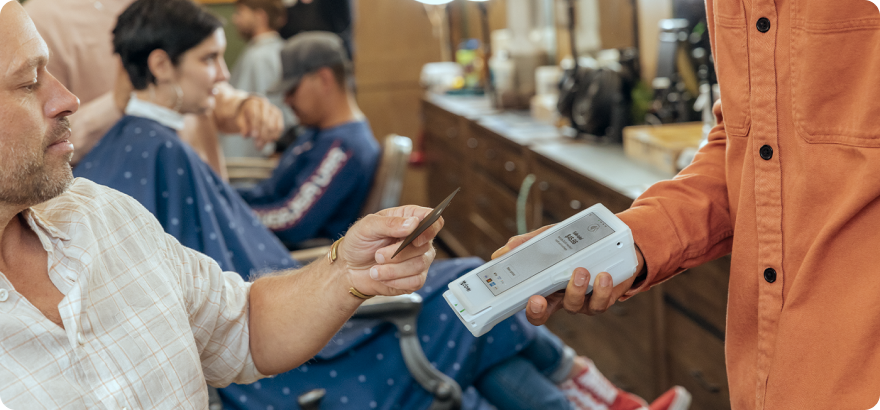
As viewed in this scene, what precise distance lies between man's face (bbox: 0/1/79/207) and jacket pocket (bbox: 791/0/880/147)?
88cm

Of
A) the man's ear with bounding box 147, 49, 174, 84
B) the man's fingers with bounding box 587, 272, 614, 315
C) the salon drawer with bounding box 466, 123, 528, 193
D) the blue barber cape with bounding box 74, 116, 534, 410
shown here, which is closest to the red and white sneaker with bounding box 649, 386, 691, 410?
the blue barber cape with bounding box 74, 116, 534, 410

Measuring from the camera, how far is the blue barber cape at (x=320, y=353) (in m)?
1.56

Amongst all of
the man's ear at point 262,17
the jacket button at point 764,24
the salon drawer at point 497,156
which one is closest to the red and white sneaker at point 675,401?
the jacket button at point 764,24

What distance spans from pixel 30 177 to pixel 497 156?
236 centimetres

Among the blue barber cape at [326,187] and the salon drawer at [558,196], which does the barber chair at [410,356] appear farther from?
the blue barber cape at [326,187]

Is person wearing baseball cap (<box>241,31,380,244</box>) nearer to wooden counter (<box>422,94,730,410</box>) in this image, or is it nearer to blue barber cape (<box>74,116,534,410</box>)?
wooden counter (<box>422,94,730,410</box>)

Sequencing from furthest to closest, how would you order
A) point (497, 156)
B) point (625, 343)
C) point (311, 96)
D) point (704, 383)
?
point (497, 156) → point (311, 96) → point (625, 343) → point (704, 383)

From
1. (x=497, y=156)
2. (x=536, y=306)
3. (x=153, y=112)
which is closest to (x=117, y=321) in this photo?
(x=536, y=306)

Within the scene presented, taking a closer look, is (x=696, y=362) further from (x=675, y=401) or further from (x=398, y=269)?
(x=398, y=269)

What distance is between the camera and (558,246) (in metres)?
1.03

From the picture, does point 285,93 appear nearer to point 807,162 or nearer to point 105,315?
point 105,315

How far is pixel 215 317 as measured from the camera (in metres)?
1.11

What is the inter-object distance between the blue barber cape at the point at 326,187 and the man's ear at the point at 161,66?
83 centimetres

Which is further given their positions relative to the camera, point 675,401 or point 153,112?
point 153,112
